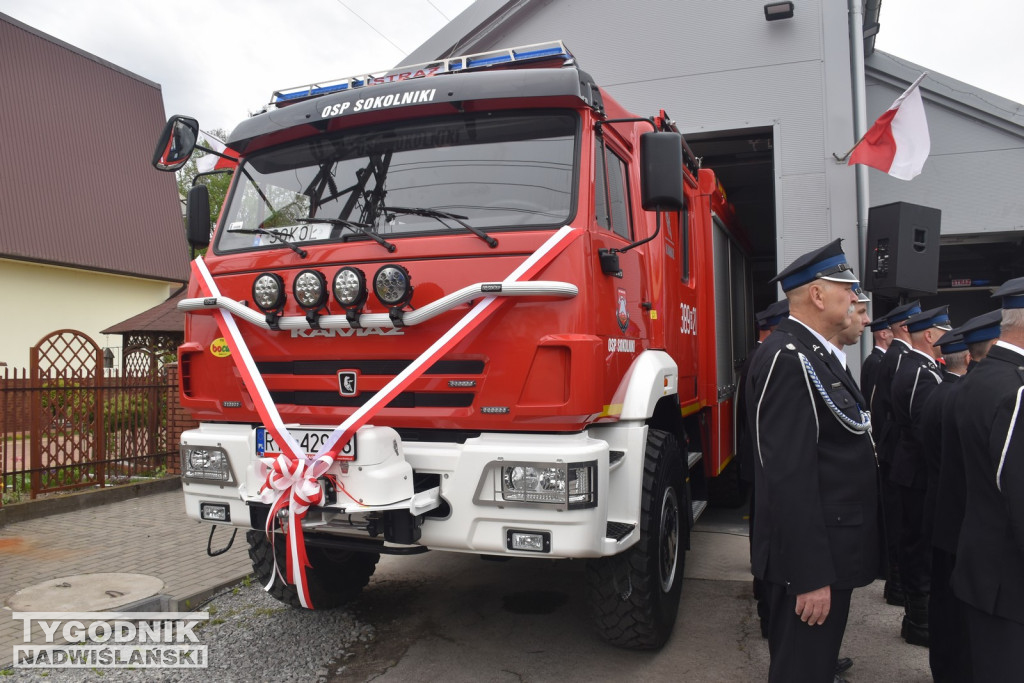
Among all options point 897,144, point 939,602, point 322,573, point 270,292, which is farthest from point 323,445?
point 897,144

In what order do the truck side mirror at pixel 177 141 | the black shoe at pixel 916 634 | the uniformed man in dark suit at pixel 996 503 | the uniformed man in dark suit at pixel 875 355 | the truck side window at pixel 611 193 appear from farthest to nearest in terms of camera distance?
the uniformed man in dark suit at pixel 875 355
the truck side mirror at pixel 177 141
the black shoe at pixel 916 634
the truck side window at pixel 611 193
the uniformed man in dark suit at pixel 996 503

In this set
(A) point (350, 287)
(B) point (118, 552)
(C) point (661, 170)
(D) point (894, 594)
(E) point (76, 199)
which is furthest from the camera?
(E) point (76, 199)

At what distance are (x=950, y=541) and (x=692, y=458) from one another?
1.97m

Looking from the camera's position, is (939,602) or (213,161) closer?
(939,602)

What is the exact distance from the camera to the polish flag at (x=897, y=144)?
7.14m

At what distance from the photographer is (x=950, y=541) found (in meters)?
3.26

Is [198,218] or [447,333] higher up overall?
[198,218]

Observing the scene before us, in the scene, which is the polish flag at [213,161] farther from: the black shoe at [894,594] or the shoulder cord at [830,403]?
the black shoe at [894,594]

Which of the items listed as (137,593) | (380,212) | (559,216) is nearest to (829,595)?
(559,216)

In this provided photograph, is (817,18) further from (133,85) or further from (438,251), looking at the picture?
(133,85)

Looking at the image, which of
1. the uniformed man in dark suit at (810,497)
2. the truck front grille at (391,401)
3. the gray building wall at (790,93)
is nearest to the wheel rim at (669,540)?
the uniformed man in dark suit at (810,497)

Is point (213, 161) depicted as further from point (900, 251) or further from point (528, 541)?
point (900, 251)

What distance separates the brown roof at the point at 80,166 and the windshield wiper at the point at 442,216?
19.8 meters

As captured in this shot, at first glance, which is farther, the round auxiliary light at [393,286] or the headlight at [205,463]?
the headlight at [205,463]
